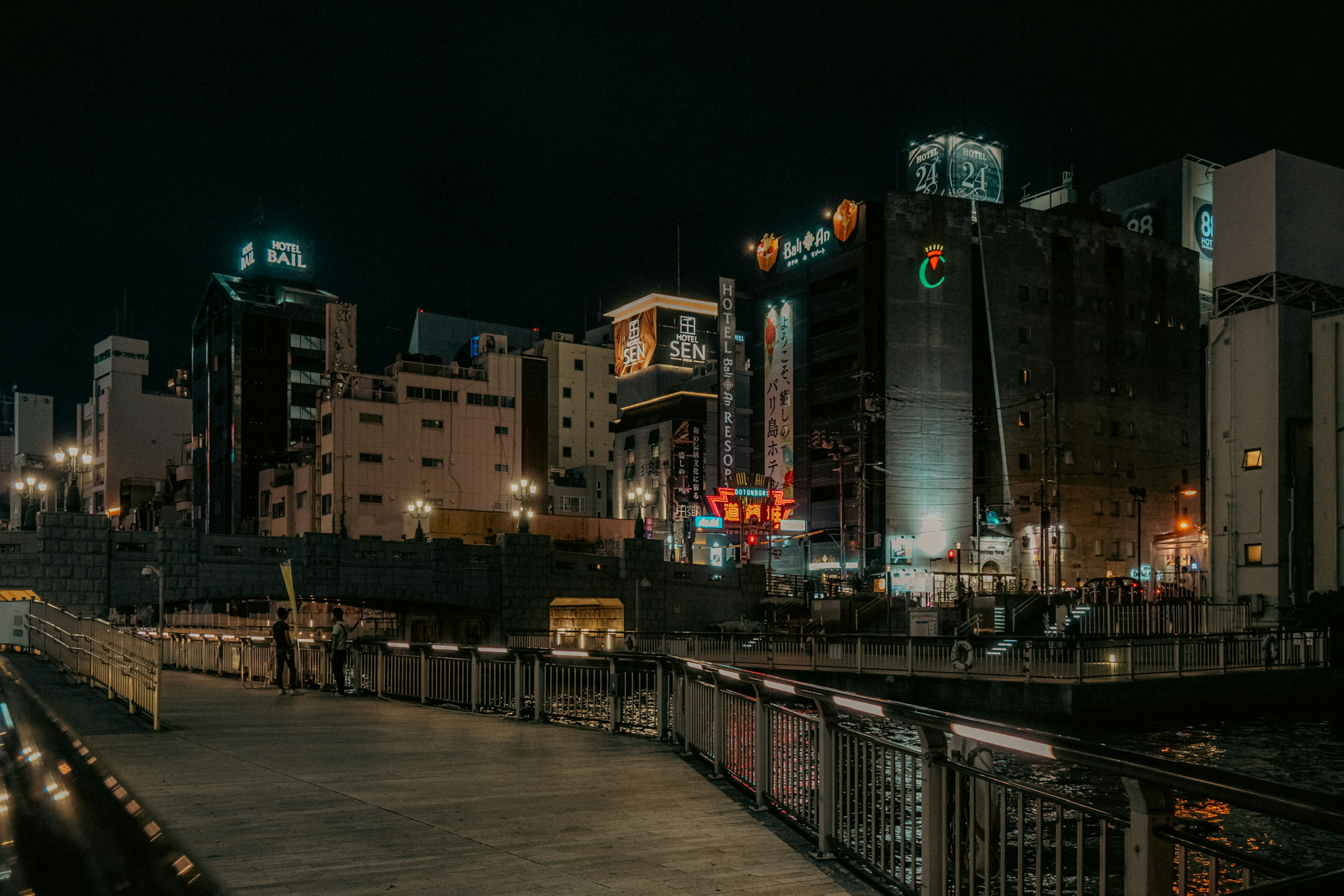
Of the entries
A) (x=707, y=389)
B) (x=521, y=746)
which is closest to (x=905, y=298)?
(x=707, y=389)

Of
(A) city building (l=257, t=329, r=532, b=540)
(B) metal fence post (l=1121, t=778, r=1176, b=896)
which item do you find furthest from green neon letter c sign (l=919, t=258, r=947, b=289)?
(B) metal fence post (l=1121, t=778, r=1176, b=896)

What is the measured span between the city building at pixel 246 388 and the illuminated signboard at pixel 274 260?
3687mm

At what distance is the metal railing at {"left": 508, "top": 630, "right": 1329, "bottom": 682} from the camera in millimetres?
31578

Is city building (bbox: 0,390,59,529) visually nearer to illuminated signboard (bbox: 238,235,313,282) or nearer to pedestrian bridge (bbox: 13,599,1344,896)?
illuminated signboard (bbox: 238,235,313,282)

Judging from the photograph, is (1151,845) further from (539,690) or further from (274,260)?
(274,260)

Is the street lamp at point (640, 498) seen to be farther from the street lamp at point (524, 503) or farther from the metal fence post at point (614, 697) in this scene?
the metal fence post at point (614, 697)

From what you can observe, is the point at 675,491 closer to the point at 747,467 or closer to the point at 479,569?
the point at 747,467

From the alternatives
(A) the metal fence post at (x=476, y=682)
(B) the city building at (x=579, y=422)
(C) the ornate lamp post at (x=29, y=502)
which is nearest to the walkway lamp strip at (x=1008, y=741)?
(A) the metal fence post at (x=476, y=682)

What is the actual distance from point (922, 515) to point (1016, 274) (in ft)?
68.3

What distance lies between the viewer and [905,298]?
84438 millimetres

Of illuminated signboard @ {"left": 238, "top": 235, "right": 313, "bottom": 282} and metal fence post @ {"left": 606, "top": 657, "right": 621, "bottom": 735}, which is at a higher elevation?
illuminated signboard @ {"left": 238, "top": 235, "right": 313, "bottom": 282}

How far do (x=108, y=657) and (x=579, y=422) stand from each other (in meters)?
86.9

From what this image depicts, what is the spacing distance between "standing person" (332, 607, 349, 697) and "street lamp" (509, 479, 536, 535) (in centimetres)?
3842

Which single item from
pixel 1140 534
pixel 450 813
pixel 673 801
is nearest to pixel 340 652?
pixel 450 813
